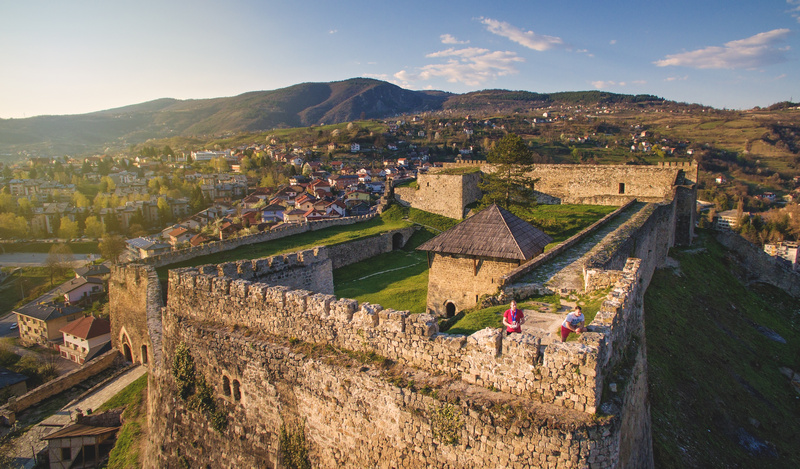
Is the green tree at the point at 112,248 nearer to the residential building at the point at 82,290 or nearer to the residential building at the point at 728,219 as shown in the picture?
the residential building at the point at 82,290

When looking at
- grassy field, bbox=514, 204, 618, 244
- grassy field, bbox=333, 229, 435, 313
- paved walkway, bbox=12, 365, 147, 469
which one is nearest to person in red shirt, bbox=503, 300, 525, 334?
grassy field, bbox=333, 229, 435, 313

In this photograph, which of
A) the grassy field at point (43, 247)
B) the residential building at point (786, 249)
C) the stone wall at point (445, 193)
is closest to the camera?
the stone wall at point (445, 193)

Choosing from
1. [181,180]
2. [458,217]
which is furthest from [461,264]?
[181,180]

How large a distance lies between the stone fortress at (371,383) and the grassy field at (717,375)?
149 inches

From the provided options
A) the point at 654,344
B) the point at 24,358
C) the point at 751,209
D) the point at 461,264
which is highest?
the point at 461,264

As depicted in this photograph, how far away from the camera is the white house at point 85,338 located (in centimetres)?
3850

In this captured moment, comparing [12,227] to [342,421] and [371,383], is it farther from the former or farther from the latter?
[371,383]

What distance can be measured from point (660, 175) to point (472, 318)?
32695mm

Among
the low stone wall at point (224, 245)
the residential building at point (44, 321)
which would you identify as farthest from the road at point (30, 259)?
the low stone wall at point (224, 245)

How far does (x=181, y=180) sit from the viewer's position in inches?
4284

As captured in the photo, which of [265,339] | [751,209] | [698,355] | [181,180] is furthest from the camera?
[181,180]

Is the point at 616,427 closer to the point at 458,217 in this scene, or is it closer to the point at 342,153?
the point at 458,217

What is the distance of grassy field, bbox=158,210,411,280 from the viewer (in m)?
24.1

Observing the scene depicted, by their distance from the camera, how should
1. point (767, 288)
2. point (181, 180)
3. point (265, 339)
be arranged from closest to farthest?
1. point (265, 339)
2. point (767, 288)
3. point (181, 180)
